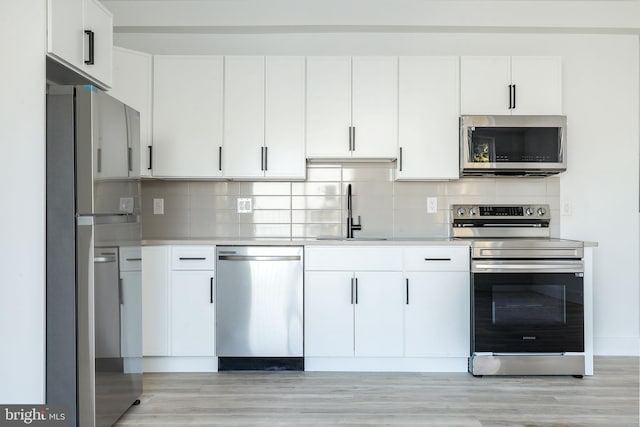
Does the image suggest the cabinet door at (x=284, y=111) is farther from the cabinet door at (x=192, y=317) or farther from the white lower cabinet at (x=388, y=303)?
the cabinet door at (x=192, y=317)

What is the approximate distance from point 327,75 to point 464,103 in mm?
1059

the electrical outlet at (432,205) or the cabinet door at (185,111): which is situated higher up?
the cabinet door at (185,111)

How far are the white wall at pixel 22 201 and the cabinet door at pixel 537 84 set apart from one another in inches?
120

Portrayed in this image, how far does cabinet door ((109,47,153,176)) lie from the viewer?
10.5 ft

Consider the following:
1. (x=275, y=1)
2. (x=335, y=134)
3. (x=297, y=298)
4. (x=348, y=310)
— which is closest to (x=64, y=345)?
(x=297, y=298)

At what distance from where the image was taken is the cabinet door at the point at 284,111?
3.25 metres

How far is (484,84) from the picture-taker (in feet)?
10.7

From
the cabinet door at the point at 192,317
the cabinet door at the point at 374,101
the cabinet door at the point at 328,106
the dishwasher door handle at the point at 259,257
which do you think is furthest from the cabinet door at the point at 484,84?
the cabinet door at the point at 192,317

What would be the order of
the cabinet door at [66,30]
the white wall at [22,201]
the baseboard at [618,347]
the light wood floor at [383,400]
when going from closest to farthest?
the white wall at [22,201], the cabinet door at [66,30], the light wood floor at [383,400], the baseboard at [618,347]

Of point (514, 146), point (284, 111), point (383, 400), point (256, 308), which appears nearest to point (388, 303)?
point (383, 400)

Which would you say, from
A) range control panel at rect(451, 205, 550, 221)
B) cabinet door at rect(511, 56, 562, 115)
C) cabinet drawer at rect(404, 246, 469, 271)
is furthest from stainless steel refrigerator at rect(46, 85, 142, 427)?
cabinet door at rect(511, 56, 562, 115)

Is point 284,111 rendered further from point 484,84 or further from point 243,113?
point 484,84

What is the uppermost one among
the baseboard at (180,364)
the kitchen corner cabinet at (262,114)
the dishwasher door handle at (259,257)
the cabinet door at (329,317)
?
the kitchen corner cabinet at (262,114)

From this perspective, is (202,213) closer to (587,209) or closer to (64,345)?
(64,345)
